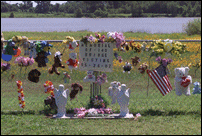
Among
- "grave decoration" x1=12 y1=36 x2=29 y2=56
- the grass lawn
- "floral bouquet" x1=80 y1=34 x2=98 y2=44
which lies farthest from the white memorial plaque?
"grave decoration" x1=12 y1=36 x2=29 y2=56

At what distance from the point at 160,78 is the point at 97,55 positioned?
50.1 inches

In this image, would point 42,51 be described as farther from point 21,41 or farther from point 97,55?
point 97,55

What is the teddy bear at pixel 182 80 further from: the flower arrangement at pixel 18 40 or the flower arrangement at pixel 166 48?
the flower arrangement at pixel 18 40

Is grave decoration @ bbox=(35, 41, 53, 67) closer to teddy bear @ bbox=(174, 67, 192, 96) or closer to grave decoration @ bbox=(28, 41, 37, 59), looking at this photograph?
grave decoration @ bbox=(28, 41, 37, 59)

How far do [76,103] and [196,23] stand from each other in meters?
21.8

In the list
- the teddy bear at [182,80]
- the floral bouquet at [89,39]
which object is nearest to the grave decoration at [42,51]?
the floral bouquet at [89,39]

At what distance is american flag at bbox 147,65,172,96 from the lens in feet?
19.0

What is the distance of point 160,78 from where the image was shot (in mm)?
5809

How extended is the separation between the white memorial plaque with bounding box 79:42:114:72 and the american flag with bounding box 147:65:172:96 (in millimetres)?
804

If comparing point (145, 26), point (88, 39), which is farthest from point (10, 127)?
point (145, 26)

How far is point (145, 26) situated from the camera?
25.0 m

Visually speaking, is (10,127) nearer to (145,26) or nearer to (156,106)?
(156,106)

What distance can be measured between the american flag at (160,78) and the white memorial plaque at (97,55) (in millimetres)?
804

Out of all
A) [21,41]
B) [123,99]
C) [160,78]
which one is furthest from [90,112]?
[21,41]
